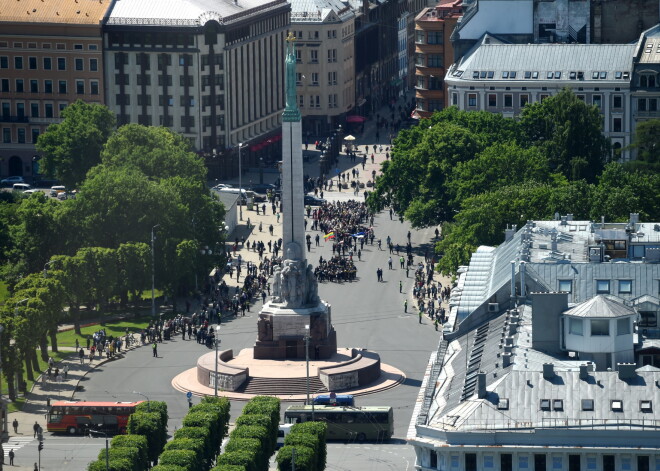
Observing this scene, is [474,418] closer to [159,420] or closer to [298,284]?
[159,420]

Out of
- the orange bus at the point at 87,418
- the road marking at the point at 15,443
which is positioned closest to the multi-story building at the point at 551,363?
the orange bus at the point at 87,418

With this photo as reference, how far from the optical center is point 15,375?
18738 centimetres

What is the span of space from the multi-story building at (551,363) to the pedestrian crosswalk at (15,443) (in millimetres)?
32262

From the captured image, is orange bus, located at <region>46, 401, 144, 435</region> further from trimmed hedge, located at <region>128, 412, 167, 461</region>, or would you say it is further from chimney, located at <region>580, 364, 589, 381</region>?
chimney, located at <region>580, 364, 589, 381</region>

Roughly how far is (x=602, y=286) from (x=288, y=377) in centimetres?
3946

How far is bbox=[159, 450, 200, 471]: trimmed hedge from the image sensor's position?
148 meters

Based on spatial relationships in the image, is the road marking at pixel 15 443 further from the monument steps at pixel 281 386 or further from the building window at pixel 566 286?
the building window at pixel 566 286

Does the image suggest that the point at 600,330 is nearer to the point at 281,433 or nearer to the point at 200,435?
the point at 200,435

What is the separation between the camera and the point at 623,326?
13712cm

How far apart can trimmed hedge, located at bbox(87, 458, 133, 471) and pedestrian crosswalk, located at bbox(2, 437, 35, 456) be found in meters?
20.4

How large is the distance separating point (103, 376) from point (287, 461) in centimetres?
4390

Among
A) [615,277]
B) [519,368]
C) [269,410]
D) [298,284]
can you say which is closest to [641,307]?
[615,277]

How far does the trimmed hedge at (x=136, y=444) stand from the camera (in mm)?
152750

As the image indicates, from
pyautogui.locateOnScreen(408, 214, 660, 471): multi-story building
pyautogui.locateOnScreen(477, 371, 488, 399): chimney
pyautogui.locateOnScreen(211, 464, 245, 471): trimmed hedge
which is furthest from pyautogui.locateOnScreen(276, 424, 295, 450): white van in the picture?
pyautogui.locateOnScreen(477, 371, 488, 399): chimney
